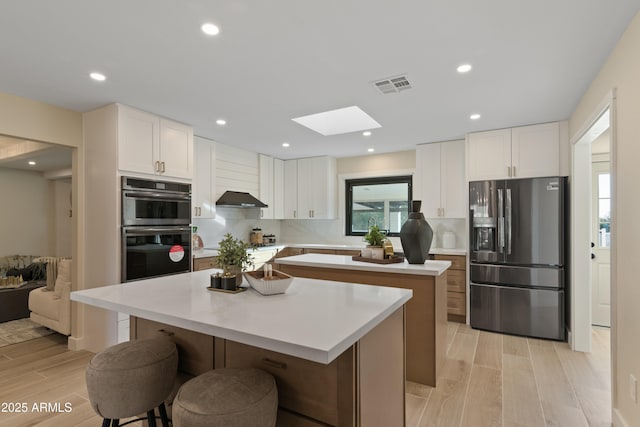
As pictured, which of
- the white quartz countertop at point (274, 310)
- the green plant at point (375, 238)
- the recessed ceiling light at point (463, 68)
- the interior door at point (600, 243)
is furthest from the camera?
the interior door at point (600, 243)

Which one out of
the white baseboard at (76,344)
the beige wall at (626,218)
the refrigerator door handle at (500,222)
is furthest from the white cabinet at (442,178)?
the white baseboard at (76,344)

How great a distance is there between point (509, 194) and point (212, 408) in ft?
12.6

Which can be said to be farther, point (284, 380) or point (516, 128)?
point (516, 128)

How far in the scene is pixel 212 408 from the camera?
1130mm

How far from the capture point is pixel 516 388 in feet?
8.53

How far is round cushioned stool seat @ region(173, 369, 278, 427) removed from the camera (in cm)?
111

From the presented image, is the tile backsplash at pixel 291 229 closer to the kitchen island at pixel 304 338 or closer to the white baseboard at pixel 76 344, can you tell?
the white baseboard at pixel 76 344

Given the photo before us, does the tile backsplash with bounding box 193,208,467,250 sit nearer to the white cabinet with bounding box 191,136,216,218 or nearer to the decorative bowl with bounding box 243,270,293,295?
the white cabinet with bounding box 191,136,216,218

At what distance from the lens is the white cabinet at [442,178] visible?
4555mm

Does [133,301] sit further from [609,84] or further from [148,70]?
[609,84]

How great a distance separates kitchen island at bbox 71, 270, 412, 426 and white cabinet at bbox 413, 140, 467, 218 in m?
3.24

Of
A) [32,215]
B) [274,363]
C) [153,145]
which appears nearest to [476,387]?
[274,363]

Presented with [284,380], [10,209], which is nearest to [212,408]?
[284,380]

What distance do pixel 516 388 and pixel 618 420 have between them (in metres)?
0.63
